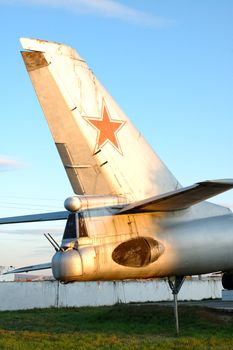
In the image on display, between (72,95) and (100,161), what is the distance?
6.22 ft

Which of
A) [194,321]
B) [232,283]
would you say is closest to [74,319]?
[194,321]

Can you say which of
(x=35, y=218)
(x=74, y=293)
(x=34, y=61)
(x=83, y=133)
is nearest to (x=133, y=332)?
(x=35, y=218)

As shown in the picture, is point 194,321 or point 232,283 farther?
point 194,321

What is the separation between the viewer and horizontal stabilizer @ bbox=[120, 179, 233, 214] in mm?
12086

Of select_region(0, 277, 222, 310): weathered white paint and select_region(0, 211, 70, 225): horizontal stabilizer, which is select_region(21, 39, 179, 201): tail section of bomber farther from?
select_region(0, 277, 222, 310): weathered white paint

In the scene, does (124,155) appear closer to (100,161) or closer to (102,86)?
(100,161)

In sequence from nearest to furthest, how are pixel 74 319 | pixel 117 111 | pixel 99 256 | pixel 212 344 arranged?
1. pixel 99 256
2. pixel 212 344
3. pixel 117 111
4. pixel 74 319

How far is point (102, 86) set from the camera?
52.5 ft

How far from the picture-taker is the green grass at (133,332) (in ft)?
48.2

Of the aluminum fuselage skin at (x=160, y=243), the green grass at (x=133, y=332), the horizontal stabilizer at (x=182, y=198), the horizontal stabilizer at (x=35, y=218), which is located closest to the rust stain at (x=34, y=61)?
the horizontal stabilizer at (x=35, y=218)

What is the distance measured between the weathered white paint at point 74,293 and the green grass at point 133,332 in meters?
15.4

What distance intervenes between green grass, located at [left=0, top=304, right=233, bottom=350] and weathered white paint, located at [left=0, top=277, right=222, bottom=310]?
15391mm

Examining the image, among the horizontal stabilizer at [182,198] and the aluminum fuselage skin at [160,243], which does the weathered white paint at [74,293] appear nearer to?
the aluminum fuselage skin at [160,243]

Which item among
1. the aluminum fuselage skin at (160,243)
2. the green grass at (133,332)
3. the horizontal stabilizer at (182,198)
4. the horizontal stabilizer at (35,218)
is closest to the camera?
the horizontal stabilizer at (182,198)
